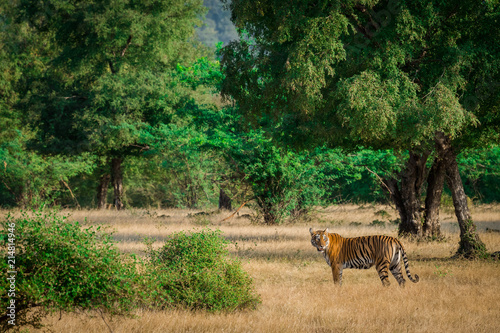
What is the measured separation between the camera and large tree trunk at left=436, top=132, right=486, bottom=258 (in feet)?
39.8

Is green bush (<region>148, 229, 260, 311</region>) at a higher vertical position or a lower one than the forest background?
lower

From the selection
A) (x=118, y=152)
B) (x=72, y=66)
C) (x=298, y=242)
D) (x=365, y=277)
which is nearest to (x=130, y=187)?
(x=118, y=152)

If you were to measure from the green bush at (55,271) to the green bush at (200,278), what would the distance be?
1.21m

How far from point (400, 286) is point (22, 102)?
29379 mm

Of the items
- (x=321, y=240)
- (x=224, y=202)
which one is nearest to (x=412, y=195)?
(x=321, y=240)

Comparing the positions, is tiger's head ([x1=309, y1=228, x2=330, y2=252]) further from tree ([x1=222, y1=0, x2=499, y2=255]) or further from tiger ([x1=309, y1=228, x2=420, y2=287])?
tree ([x1=222, y1=0, x2=499, y2=255])

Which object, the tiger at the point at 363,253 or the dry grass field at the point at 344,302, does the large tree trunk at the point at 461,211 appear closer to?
the dry grass field at the point at 344,302

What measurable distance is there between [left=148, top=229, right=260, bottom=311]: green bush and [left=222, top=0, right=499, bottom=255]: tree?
3725mm

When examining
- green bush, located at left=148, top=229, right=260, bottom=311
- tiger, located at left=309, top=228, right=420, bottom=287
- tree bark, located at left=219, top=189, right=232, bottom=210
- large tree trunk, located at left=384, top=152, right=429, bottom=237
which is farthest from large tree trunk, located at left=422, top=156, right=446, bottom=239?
tree bark, located at left=219, top=189, right=232, bottom=210

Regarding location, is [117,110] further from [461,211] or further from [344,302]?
[344,302]

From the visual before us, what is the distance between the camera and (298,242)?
15.7 meters

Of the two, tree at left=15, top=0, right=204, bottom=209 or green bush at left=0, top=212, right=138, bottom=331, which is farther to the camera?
tree at left=15, top=0, right=204, bottom=209

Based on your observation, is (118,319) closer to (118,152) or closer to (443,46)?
(443,46)

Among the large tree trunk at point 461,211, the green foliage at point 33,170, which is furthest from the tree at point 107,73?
the large tree trunk at point 461,211
